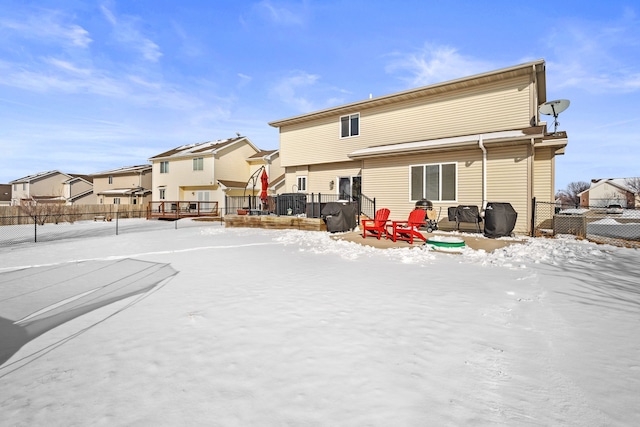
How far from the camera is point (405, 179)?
1316 centimetres

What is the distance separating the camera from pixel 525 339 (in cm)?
300

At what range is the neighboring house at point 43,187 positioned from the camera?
42844mm

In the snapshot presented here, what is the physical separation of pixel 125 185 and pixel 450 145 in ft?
132

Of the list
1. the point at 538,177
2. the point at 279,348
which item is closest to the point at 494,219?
the point at 538,177

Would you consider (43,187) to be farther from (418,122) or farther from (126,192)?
(418,122)

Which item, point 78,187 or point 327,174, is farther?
point 78,187

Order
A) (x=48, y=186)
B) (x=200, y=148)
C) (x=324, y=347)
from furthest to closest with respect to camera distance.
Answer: (x=48, y=186)
(x=200, y=148)
(x=324, y=347)

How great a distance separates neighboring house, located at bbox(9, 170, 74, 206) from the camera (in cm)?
4284

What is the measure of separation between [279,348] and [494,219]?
9.43 metres

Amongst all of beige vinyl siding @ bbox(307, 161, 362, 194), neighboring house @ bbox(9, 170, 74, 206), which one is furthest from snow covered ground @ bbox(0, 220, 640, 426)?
neighboring house @ bbox(9, 170, 74, 206)

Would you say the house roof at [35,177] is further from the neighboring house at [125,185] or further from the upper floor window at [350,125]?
the upper floor window at [350,125]

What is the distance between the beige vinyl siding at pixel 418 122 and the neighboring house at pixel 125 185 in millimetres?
26000

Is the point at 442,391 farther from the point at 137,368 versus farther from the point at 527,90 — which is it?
the point at 527,90

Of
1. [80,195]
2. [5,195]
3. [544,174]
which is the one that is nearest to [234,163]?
[544,174]
